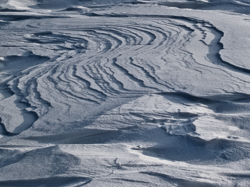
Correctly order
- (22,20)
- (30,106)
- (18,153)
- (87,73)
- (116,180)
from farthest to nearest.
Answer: (22,20), (87,73), (30,106), (18,153), (116,180)

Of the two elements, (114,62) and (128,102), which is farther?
(114,62)

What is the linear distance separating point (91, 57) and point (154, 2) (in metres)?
1.41

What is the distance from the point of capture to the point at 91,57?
7.05 ft

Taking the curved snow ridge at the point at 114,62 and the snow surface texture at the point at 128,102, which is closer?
the snow surface texture at the point at 128,102

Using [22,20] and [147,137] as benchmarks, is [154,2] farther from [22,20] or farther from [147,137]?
[147,137]

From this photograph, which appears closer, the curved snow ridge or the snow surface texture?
the snow surface texture

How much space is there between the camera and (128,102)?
4.88ft

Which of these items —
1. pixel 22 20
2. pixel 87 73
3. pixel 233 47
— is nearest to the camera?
pixel 87 73

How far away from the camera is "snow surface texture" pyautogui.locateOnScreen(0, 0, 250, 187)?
1062 mm

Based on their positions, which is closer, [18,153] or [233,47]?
[18,153]

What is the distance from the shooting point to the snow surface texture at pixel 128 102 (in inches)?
41.8

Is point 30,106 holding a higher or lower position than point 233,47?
lower

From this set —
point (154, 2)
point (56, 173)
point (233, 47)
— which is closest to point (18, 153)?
Result: point (56, 173)

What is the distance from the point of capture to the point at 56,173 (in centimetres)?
104
